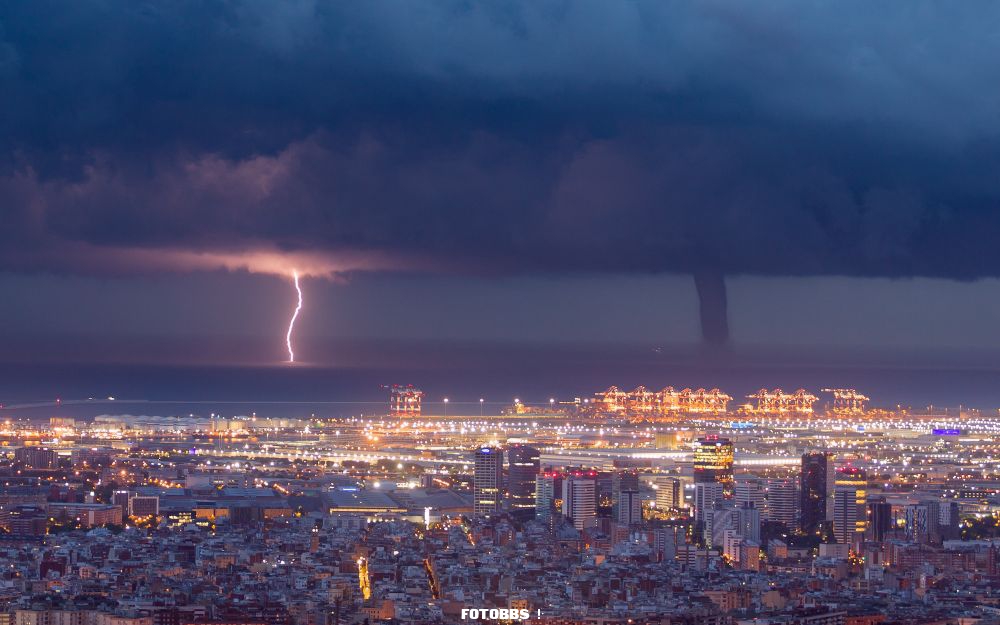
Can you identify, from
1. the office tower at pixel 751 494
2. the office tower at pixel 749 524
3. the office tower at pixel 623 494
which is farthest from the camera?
the office tower at pixel 751 494

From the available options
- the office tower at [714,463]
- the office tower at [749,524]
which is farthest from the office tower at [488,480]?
the office tower at [749,524]

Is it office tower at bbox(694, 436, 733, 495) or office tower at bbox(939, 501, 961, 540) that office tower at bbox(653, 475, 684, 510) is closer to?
office tower at bbox(694, 436, 733, 495)

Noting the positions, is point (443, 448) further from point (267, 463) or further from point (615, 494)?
point (615, 494)

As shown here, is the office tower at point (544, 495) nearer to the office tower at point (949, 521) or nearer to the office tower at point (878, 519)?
the office tower at point (878, 519)

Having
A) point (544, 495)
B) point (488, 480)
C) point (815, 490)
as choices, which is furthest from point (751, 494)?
point (488, 480)

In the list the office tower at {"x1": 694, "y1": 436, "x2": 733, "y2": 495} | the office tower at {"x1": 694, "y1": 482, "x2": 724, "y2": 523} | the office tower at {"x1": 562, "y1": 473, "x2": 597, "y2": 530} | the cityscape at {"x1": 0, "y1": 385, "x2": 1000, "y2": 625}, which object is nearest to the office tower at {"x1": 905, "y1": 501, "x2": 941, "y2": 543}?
the cityscape at {"x1": 0, "y1": 385, "x2": 1000, "y2": 625}

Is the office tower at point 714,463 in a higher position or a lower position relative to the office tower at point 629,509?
Result: higher

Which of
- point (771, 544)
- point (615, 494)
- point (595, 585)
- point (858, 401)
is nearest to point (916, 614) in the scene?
point (595, 585)
